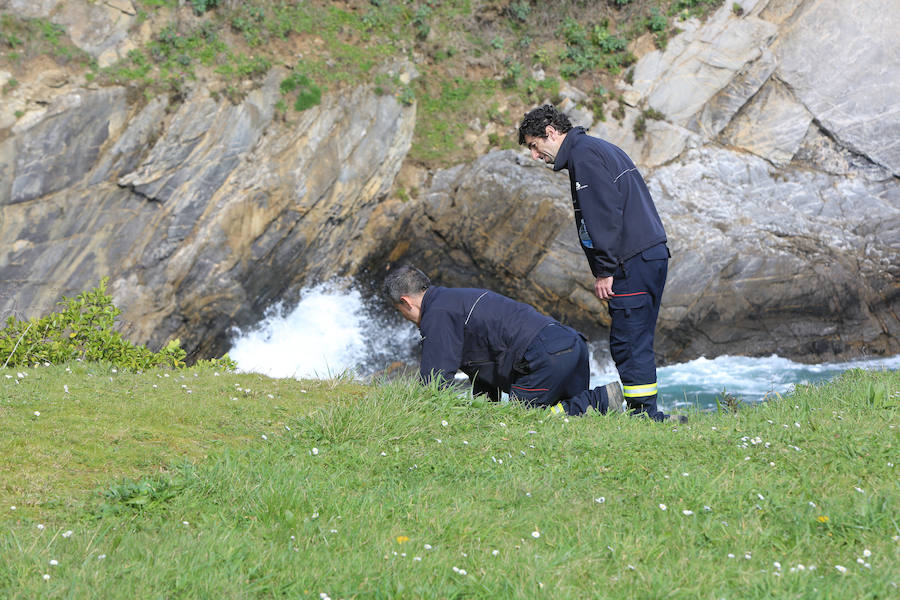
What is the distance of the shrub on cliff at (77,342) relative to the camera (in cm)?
654

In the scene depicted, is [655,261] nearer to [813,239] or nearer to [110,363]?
[110,363]

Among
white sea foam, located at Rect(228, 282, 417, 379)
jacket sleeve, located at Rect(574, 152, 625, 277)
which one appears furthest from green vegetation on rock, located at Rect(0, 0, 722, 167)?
jacket sleeve, located at Rect(574, 152, 625, 277)

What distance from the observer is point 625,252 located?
542 cm

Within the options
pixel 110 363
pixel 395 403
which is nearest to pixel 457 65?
pixel 110 363

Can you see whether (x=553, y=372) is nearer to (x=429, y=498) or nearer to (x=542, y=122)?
(x=542, y=122)

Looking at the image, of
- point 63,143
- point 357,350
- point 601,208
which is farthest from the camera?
point 357,350

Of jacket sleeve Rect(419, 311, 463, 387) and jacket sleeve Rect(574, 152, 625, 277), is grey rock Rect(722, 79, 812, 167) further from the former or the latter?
jacket sleeve Rect(419, 311, 463, 387)

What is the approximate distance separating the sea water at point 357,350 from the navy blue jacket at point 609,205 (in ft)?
21.4

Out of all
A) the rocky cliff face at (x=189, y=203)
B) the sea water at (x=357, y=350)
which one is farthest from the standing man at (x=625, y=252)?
the rocky cliff face at (x=189, y=203)

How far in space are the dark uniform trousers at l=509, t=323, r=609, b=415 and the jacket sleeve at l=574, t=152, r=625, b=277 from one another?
57 centimetres

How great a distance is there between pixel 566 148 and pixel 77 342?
4.50 metres

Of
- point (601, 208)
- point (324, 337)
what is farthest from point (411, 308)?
point (324, 337)

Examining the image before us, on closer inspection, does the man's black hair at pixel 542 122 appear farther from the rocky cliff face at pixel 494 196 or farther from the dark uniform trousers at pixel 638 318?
the rocky cliff face at pixel 494 196

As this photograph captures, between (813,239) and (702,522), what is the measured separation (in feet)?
38.8
